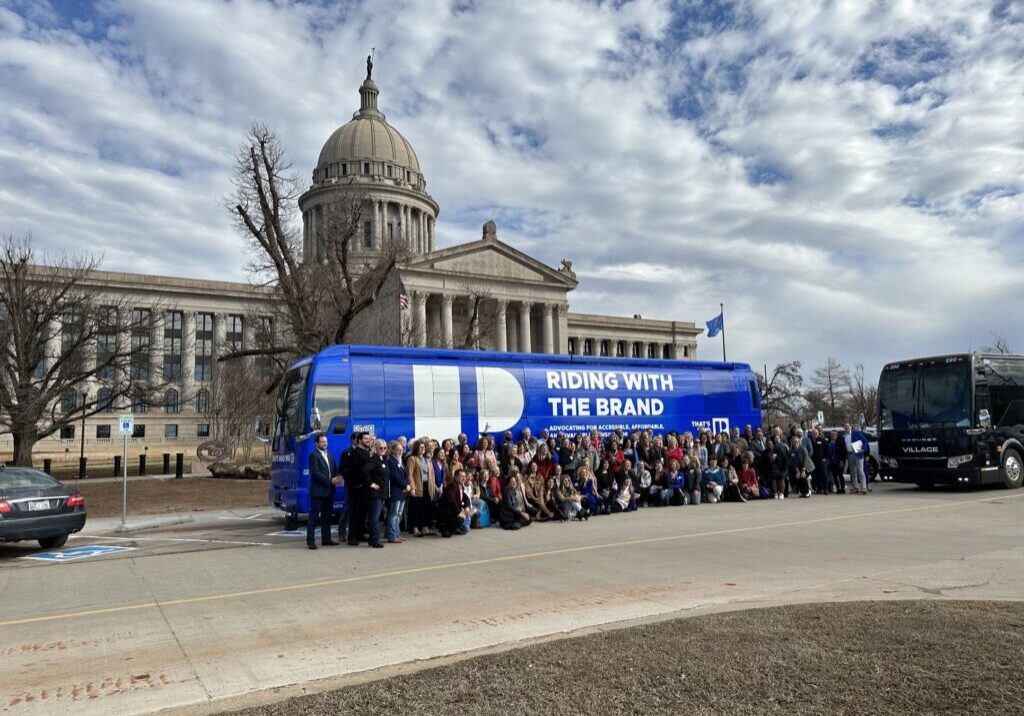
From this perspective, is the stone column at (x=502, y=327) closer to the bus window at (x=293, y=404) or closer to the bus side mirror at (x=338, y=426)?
the bus window at (x=293, y=404)

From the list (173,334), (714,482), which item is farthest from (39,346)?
(173,334)

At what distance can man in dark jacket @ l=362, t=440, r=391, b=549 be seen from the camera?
1223 cm

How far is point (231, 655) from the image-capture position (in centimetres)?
590

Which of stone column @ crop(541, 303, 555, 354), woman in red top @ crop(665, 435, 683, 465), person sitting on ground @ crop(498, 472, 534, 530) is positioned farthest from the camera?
stone column @ crop(541, 303, 555, 354)

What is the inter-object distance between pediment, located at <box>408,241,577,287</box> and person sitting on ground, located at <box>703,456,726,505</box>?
5614 centimetres

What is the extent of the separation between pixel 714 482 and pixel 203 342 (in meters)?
78.4

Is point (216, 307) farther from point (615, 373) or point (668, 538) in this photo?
point (668, 538)

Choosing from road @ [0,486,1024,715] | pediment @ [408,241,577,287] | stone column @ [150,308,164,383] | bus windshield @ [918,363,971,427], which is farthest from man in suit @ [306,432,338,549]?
pediment @ [408,241,577,287]

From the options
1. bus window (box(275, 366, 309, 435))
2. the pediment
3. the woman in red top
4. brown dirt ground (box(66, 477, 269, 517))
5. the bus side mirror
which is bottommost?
brown dirt ground (box(66, 477, 269, 517))

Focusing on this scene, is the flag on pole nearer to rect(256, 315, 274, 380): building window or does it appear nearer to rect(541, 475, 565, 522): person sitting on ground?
rect(256, 315, 274, 380): building window

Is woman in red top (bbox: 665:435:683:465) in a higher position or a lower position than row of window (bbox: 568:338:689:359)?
lower

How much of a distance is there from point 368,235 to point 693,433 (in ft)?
230

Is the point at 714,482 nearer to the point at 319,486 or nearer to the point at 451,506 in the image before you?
the point at 451,506

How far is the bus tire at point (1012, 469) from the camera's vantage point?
66.3ft
